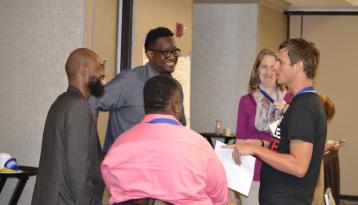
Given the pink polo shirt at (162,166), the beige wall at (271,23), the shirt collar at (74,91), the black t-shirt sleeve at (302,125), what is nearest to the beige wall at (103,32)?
the shirt collar at (74,91)

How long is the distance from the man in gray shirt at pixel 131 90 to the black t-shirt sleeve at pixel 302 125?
39.0 inches

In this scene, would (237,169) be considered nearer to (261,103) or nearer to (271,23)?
(261,103)

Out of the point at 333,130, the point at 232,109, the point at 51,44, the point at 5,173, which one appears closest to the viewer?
the point at 5,173

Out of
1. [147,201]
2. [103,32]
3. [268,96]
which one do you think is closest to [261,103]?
[268,96]

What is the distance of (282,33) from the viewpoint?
37.3ft

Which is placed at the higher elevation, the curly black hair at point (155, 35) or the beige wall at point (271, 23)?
the beige wall at point (271, 23)

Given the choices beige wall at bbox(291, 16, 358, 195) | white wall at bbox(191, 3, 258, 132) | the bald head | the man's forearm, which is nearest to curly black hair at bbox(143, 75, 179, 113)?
the man's forearm

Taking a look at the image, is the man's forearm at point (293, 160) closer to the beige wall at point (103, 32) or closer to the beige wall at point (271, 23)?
the beige wall at point (103, 32)

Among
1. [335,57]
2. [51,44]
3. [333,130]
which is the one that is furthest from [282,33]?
[51,44]

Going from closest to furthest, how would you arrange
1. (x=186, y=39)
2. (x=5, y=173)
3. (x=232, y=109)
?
(x=5, y=173), (x=186, y=39), (x=232, y=109)

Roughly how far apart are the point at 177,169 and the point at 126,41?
12.9 feet

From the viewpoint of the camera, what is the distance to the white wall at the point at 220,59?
10.1m

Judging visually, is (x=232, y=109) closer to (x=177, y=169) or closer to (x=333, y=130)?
(x=333, y=130)

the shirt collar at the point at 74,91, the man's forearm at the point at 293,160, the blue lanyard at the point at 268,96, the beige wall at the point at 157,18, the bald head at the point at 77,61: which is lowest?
the man's forearm at the point at 293,160
